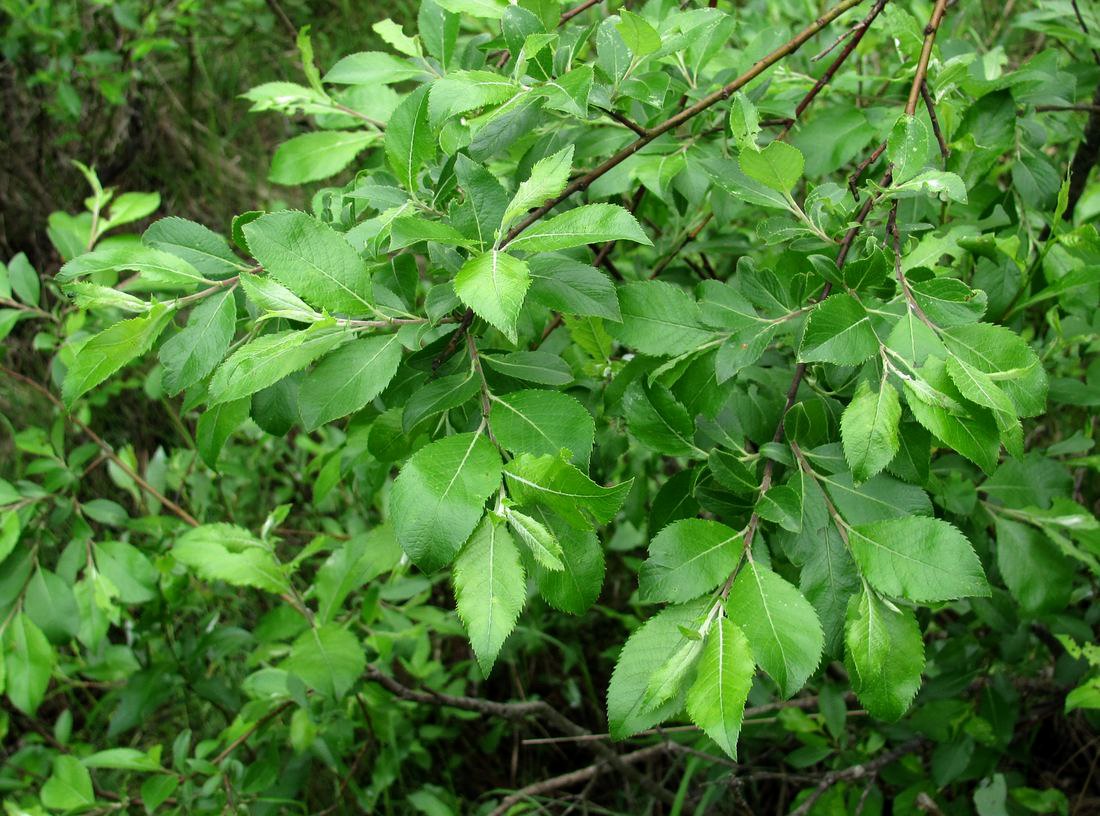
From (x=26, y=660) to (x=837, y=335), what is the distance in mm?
1561

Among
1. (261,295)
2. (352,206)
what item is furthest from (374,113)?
(261,295)

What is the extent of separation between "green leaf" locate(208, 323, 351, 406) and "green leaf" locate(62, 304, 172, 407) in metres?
0.15

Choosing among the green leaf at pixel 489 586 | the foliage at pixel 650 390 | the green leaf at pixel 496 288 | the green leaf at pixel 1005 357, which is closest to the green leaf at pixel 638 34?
the foliage at pixel 650 390

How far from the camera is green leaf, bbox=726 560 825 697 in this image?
0.79 m

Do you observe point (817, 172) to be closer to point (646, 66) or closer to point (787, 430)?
point (646, 66)

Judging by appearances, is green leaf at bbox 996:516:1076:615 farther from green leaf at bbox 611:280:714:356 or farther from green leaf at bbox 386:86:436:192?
green leaf at bbox 386:86:436:192

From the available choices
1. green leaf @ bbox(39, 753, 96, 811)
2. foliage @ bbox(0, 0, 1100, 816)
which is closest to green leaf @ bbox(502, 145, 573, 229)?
foliage @ bbox(0, 0, 1100, 816)

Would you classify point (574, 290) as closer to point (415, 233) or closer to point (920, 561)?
point (415, 233)

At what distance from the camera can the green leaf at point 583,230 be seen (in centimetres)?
78

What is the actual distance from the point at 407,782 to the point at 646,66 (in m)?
1.82

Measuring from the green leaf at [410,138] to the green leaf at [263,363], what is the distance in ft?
0.68

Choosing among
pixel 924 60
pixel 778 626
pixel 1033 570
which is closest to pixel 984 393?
pixel 778 626

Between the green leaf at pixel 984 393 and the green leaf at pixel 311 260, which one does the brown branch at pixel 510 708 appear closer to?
the green leaf at pixel 311 260

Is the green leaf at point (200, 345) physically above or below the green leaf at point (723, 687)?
above
